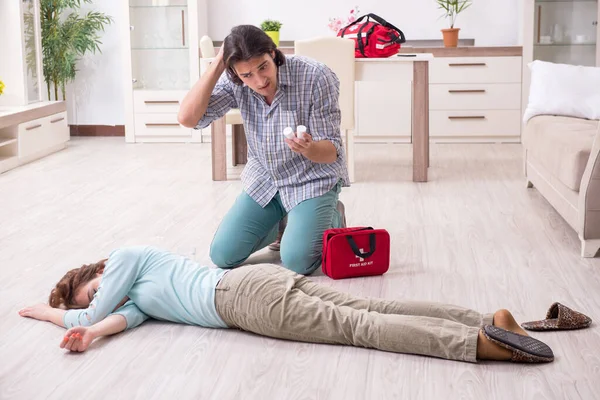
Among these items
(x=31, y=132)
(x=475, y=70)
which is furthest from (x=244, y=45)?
(x=475, y=70)

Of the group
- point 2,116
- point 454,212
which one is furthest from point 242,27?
point 2,116

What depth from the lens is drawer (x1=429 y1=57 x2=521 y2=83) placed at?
6707 mm

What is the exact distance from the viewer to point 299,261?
10.3ft

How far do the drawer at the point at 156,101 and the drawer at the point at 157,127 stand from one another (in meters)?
0.05

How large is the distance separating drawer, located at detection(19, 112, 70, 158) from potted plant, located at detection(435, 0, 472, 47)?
2.99 meters

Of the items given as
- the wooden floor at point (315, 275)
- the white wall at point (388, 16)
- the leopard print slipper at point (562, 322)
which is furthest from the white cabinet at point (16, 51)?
the leopard print slipper at point (562, 322)

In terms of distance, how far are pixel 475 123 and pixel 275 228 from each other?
3827mm

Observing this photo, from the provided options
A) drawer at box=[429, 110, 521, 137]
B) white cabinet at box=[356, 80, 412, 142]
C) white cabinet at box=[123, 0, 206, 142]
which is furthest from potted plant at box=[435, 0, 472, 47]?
white cabinet at box=[123, 0, 206, 142]

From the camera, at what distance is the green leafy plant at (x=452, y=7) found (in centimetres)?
681

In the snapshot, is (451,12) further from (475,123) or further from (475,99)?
(475,123)

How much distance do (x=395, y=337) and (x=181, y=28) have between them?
5.18 m

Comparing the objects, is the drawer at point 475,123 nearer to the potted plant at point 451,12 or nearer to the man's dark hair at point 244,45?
the potted plant at point 451,12

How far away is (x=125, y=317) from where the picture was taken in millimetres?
2539

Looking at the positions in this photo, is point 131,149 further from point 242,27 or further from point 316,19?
point 242,27
